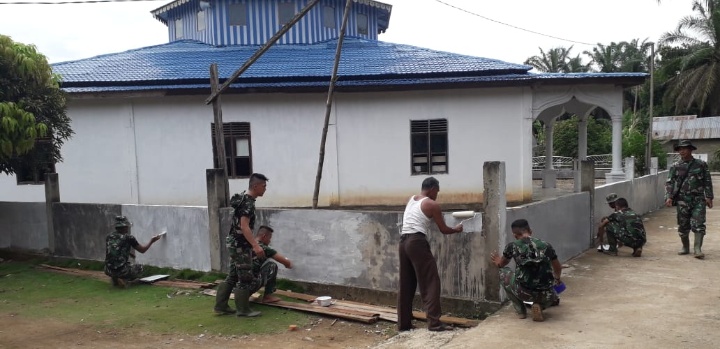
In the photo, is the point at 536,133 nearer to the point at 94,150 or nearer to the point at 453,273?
the point at 94,150

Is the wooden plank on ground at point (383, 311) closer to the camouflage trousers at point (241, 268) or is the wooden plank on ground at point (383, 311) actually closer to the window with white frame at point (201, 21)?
the camouflage trousers at point (241, 268)

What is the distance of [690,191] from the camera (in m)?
8.25

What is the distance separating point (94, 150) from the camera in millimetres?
15188

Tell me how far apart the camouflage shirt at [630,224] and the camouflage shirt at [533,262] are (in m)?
3.76

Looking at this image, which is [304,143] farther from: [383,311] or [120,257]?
[383,311]

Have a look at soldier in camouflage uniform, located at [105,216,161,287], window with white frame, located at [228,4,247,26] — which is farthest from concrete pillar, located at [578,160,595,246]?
window with white frame, located at [228,4,247,26]

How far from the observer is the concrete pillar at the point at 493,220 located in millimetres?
6043

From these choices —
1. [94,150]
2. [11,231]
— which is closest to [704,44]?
[94,150]

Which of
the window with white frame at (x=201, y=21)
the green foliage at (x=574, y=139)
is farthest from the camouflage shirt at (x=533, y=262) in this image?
the green foliage at (x=574, y=139)

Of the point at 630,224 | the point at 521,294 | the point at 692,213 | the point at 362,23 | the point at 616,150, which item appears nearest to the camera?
the point at 521,294

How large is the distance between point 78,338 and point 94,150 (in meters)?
10.2

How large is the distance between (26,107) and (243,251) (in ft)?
19.0

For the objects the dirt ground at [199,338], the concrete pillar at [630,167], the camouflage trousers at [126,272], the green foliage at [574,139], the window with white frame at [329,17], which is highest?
the window with white frame at [329,17]

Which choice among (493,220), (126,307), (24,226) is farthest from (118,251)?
(493,220)
